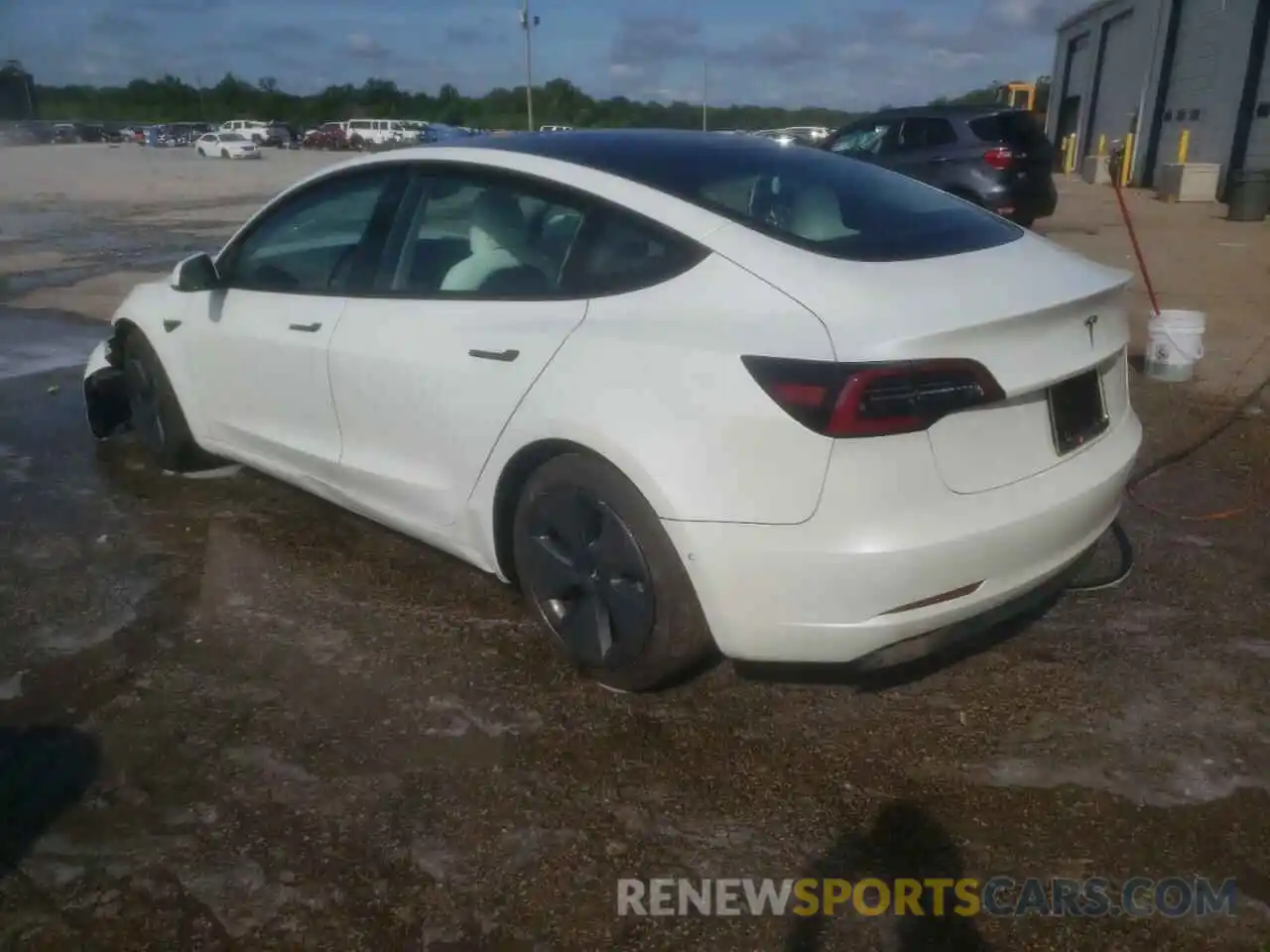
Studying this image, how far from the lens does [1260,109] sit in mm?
20656

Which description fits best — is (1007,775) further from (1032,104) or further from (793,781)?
(1032,104)

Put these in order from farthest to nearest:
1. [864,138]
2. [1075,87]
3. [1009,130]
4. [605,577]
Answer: [1075,87] → [864,138] → [1009,130] → [605,577]

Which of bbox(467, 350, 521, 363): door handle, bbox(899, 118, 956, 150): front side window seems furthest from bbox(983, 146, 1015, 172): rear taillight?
bbox(467, 350, 521, 363): door handle

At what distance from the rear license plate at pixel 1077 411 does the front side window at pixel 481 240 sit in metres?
1.39

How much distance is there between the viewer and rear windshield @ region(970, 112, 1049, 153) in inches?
517

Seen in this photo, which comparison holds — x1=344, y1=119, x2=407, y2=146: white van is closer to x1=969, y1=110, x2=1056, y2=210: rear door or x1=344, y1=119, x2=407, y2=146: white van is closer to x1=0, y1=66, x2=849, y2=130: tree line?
x1=0, y1=66, x2=849, y2=130: tree line

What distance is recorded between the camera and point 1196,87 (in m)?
24.0

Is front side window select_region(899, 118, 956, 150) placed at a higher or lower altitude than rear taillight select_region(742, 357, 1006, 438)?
higher

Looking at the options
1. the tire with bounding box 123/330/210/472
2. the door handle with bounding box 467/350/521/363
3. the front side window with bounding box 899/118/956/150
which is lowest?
the tire with bounding box 123/330/210/472

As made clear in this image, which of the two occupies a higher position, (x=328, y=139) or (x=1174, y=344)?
(x=1174, y=344)

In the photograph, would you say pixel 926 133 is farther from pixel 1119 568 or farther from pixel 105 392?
pixel 105 392

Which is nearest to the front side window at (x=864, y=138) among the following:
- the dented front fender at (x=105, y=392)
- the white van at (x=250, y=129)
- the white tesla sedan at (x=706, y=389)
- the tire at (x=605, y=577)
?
the dented front fender at (x=105, y=392)

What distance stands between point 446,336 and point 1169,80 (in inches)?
1115

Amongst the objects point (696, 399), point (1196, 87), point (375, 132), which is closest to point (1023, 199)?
point (696, 399)
